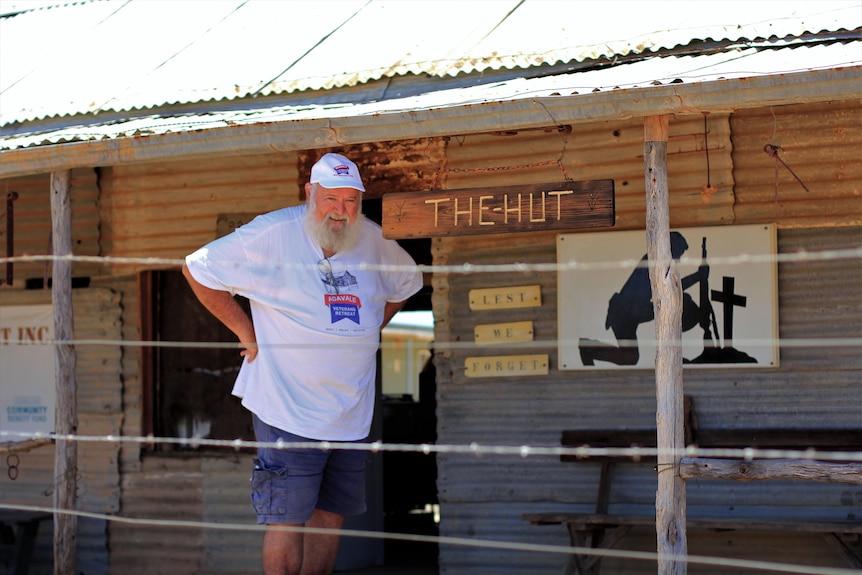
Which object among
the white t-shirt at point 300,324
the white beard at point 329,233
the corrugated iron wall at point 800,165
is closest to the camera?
the white t-shirt at point 300,324

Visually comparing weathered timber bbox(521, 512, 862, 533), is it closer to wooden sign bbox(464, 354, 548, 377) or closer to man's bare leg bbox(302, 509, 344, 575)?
wooden sign bbox(464, 354, 548, 377)

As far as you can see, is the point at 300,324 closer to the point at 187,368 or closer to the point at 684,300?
the point at 684,300

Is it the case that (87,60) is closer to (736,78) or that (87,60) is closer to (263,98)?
(263,98)

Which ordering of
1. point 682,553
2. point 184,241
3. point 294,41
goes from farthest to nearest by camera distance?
point 184,241 < point 294,41 < point 682,553

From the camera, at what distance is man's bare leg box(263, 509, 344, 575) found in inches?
232

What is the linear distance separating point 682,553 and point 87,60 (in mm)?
5317

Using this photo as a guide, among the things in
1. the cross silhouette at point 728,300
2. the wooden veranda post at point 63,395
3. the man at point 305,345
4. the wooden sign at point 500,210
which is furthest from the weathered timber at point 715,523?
the wooden veranda post at point 63,395

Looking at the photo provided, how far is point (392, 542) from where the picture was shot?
932 centimetres

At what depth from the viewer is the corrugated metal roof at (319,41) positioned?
635cm

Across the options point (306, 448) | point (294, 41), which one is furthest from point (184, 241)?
point (306, 448)

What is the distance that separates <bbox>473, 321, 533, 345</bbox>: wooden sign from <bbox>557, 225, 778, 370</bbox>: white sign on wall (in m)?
0.22

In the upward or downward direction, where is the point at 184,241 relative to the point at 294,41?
downward

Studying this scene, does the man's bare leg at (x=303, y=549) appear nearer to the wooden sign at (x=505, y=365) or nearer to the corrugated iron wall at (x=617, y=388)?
the corrugated iron wall at (x=617, y=388)

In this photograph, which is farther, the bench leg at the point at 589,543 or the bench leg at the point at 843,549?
the bench leg at the point at 589,543
